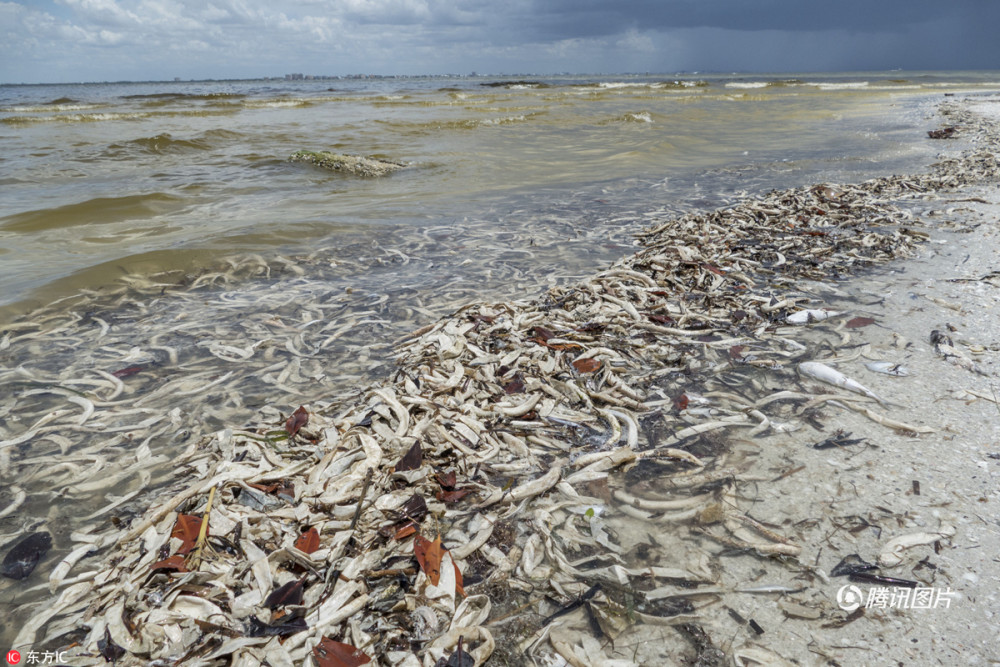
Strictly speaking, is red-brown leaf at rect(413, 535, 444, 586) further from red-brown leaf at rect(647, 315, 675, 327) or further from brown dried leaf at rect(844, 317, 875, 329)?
brown dried leaf at rect(844, 317, 875, 329)

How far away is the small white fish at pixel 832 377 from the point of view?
118 inches

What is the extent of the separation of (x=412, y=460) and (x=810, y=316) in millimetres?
3362

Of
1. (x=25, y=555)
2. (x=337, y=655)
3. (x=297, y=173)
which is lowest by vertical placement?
(x=25, y=555)

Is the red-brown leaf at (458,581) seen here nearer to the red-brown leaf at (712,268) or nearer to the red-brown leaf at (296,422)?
the red-brown leaf at (296,422)

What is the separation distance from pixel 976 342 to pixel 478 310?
3538mm

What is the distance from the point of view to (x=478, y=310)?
4297mm

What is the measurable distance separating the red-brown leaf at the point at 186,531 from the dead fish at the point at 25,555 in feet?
2.34

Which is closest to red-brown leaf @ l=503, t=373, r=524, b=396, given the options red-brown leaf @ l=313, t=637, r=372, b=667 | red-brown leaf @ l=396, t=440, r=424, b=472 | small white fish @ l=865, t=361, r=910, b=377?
red-brown leaf @ l=396, t=440, r=424, b=472

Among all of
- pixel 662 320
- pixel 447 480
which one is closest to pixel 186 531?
pixel 447 480

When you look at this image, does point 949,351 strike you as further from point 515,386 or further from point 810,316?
point 515,386

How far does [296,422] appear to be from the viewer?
290 cm

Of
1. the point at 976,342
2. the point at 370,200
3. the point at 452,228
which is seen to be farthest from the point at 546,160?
the point at 976,342

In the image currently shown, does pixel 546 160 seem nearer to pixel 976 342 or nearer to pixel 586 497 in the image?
pixel 976 342

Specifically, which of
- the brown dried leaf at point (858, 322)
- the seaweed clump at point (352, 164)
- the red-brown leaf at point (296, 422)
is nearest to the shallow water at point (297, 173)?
the seaweed clump at point (352, 164)
